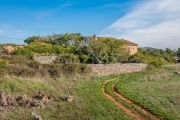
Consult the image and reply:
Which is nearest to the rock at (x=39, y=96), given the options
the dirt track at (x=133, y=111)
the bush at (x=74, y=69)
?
the dirt track at (x=133, y=111)

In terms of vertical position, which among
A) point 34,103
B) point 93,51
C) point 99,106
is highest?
point 93,51

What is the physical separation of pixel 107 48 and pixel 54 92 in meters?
34.8

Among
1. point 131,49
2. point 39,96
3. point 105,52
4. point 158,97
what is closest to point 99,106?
point 39,96

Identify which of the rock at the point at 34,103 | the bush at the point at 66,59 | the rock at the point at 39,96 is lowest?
the rock at the point at 34,103

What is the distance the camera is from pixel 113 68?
42438 millimetres

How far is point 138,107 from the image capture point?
64.8 feet

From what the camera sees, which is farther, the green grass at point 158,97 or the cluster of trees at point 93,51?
the cluster of trees at point 93,51

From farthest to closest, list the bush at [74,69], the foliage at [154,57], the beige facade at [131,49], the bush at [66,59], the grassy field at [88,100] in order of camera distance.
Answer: the beige facade at [131,49] < the foliage at [154,57] < the bush at [66,59] < the bush at [74,69] < the grassy field at [88,100]

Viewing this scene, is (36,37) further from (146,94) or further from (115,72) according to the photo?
(146,94)

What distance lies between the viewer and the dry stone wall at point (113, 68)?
39.4 metres

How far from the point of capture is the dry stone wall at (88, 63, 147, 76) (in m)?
39.4

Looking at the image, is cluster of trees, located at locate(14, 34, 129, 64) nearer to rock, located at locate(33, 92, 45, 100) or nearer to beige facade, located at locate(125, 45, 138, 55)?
beige facade, located at locate(125, 45, 138, 55)

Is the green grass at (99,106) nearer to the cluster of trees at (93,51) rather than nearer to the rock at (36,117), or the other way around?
the rock at (36,117)

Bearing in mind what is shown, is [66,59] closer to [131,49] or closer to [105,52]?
[105,52]
